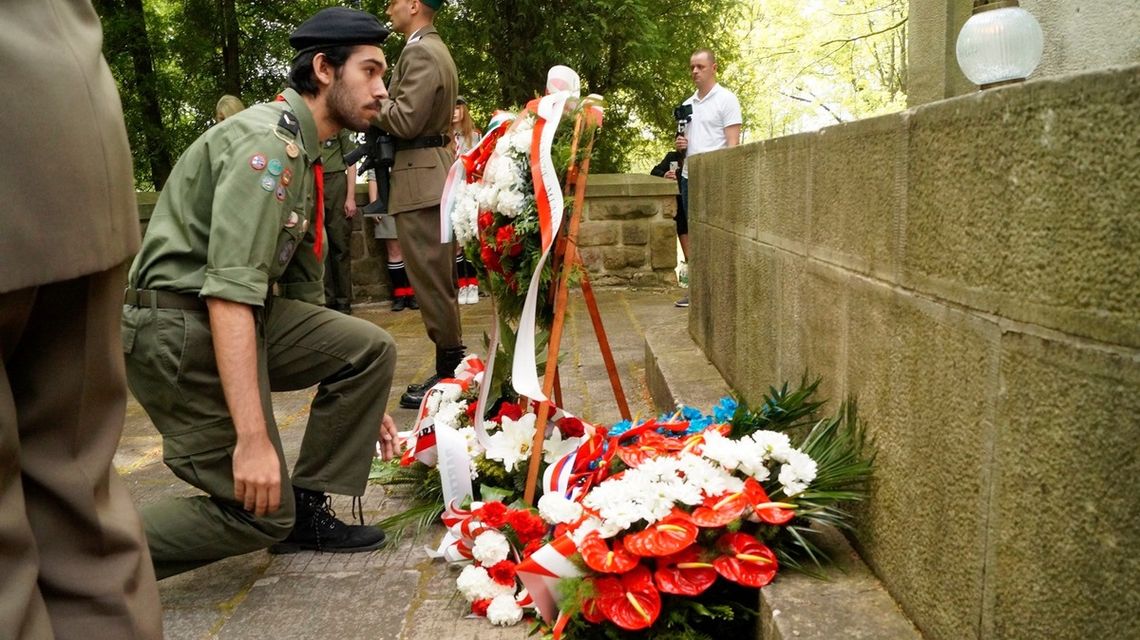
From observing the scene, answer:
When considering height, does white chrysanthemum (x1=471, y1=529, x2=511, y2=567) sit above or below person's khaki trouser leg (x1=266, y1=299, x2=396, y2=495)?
below

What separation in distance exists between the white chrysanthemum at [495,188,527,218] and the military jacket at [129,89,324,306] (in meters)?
0.59

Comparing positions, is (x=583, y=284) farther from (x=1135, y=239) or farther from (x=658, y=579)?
(x=1135, y=239)

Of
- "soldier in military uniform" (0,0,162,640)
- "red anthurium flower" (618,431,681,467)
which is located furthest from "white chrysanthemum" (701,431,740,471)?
"soldier in military uniform" (0,0,162,640)

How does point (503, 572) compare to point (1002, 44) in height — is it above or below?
below

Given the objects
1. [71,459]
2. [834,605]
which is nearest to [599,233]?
[834,605]

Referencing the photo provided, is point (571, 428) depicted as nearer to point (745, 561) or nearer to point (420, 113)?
point (745, 561)

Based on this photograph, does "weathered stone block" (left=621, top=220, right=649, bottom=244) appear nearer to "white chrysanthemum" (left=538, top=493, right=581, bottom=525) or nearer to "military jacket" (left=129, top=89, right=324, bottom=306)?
"military jacket" (left=129, top=89, right=324, bottom=306)

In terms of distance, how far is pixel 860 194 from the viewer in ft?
7.45

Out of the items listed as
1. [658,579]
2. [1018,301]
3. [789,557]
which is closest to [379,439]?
[658,579]

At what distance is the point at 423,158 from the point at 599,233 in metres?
4.17

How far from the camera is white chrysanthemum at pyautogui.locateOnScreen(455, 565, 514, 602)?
260 centimetres

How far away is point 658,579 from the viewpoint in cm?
221

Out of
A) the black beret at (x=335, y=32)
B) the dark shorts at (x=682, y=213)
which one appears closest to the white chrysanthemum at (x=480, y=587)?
the black beret at (x=335, y=32)

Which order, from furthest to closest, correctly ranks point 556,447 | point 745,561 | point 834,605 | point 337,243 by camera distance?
1. point 337,243
2. point 556,447
3. point 745,561
4. point 834,605
